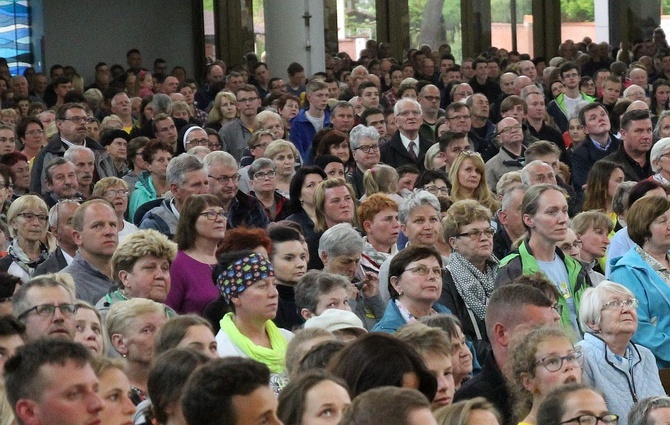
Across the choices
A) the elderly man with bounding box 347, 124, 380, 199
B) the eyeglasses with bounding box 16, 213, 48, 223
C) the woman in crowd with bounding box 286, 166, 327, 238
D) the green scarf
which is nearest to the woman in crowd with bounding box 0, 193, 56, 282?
the eyeglasses with bounding box 16, 213, 48, 223

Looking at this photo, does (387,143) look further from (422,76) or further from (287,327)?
(422,76)

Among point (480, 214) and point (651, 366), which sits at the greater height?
point (480, 214)

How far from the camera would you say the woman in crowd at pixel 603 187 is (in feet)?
31.6

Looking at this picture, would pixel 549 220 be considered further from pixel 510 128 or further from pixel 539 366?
pixel 510 128

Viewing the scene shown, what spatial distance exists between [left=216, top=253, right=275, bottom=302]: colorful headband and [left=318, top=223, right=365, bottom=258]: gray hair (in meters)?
1.17

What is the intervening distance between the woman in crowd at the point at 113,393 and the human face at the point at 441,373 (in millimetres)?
1103

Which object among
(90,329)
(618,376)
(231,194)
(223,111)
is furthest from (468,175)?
(90,329)

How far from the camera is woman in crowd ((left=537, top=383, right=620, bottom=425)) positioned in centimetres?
475

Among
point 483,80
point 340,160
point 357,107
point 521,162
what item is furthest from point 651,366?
point 483,80

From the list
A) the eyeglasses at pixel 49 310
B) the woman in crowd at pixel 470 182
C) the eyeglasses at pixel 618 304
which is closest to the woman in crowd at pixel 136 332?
the eyeglasses at pixel 49 310

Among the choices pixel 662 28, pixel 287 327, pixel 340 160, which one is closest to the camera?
pixel 287 327

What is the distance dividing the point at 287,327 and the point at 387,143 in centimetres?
553

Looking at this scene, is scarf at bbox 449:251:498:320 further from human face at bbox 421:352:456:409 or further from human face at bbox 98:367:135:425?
human face at bbox 98:367:135:425

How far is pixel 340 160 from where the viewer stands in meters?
10.5
